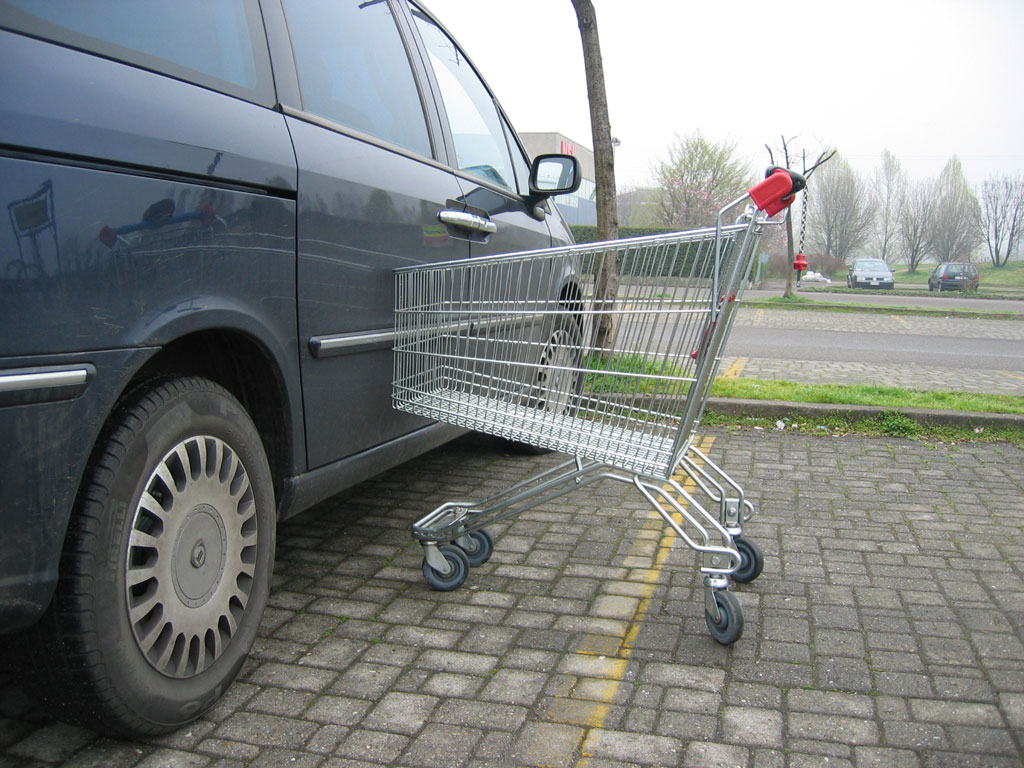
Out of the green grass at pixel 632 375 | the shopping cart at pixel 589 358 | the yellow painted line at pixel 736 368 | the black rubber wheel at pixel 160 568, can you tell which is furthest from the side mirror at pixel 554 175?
the yellow painted line at pixel 736 368

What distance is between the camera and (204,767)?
6.97 ft

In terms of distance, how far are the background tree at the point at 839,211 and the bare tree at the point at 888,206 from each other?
1.31 metres

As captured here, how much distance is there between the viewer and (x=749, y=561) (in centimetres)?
339

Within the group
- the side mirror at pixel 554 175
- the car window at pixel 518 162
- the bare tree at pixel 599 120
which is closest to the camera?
the side mirror at pixel 554 175

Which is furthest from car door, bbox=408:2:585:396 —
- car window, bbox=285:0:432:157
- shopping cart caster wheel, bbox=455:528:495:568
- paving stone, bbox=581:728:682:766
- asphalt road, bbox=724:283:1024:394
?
asphalt road, bbox=724:283:1024:394

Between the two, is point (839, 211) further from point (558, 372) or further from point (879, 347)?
point (558, 372)

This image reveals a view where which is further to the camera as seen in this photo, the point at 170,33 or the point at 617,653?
the point at 617,653

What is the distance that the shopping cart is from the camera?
109 inches

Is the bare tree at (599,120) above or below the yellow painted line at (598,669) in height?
above

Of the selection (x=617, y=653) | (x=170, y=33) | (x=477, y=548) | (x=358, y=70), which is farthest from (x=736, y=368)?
(x=170, y=33)

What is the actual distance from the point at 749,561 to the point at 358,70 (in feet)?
8.16

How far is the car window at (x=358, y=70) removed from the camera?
9.73 ft

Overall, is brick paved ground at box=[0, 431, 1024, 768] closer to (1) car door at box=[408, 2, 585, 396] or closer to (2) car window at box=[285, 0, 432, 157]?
(1) car door at box=[408, 2, 585, 396]

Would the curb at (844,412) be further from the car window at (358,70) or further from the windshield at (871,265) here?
the windshield at (871,265)
